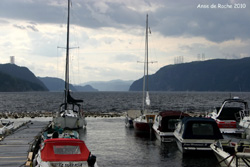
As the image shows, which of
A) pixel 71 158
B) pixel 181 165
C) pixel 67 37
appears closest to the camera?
pixel 71 158

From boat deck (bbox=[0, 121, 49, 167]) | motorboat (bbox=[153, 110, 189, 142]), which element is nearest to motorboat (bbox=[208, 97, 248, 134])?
motorboat (bbox=[153, 110, 189, 142])

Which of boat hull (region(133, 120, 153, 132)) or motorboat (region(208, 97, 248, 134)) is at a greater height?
motorboat (region(208, 97, 248, 134))

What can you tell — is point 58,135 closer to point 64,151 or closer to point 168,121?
point 64,151

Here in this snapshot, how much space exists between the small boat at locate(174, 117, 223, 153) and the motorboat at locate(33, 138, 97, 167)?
8.81 m

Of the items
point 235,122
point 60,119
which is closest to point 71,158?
point 235,122

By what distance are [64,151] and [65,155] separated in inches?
20.7

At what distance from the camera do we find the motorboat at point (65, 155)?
15.6 metres

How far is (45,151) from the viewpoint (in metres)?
16.0

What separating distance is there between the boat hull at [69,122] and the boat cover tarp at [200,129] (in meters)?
17.3

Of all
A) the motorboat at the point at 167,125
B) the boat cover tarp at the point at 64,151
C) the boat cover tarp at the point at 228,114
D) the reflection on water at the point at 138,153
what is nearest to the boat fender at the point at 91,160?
the boat cover tarp at the point at 64,151

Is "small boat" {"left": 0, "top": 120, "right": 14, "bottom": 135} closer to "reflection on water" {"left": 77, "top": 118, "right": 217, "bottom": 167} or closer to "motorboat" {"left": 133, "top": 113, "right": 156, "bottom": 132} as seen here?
"reflection on water" {"left": 77, "top": 118, "right": 217, "bottom": 167}

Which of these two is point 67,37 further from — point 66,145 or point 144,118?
point 66,145

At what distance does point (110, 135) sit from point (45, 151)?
19380mm

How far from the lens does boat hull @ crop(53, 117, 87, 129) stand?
3662cm
